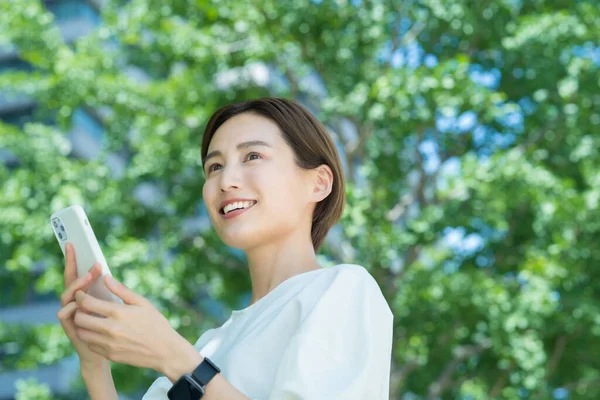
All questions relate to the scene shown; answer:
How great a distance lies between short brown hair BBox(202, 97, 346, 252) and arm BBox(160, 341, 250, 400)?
62cm

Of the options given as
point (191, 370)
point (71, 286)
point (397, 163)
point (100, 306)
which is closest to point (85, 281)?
point (71, 286)

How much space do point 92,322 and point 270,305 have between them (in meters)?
0.39

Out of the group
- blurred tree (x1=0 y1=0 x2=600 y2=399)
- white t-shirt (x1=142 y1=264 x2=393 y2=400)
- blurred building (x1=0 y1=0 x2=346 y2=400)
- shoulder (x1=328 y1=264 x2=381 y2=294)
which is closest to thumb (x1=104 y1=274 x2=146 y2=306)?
white t-shirt (x1=142 y1=264 x2=393 y2=400)

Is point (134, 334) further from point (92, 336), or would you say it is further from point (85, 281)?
point (85, 281)

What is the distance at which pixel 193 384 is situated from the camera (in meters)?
1.47

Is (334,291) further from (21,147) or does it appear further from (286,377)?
(21,147)

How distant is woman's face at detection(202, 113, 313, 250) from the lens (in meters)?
1.88

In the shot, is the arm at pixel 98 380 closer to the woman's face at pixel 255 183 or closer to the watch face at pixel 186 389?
the woman's face at pixel 255 183

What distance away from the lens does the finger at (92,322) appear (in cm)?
150

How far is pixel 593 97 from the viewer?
8.60 metres

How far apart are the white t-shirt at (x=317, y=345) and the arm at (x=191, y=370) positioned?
0.23ft

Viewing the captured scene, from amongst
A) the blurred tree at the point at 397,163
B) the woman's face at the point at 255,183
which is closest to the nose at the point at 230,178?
the woman's face at the point at 255,183

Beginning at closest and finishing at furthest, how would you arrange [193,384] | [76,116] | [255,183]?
[193,384], [255,183], [76,116]

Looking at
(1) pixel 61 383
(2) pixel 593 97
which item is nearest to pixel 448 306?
(2) pixel 593 97
